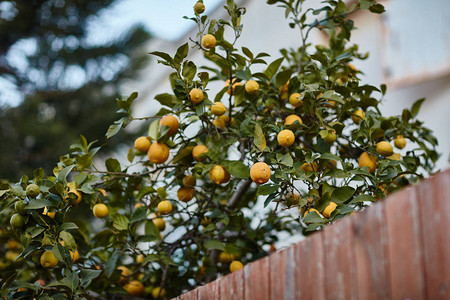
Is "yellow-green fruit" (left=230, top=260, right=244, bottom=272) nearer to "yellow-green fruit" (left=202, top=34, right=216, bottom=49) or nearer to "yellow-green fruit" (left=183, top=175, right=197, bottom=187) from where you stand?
"yellow-green fruit" (left=183, top=175, right=197, bottom=187)

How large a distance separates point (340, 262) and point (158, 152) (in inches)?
19.9

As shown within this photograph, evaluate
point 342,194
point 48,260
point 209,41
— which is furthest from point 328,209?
point 48,260

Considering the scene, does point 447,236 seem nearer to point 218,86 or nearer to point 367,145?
point 367,145

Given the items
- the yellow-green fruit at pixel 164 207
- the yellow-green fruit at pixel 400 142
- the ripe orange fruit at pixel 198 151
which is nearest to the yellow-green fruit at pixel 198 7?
the ripe orange fruit at pixel 198 151

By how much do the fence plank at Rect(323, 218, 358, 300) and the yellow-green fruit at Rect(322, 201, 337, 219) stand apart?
257mm

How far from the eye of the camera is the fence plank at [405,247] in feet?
1.35

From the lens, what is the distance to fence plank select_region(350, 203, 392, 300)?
1.42 ft

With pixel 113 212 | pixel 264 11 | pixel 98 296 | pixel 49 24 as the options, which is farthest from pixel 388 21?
A: pixel 49 24

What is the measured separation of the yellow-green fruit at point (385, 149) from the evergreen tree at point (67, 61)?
2.89m

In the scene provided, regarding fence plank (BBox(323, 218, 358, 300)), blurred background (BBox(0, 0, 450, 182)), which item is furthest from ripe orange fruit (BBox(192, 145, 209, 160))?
blurred background (BBox(0, 0, 450, 182))

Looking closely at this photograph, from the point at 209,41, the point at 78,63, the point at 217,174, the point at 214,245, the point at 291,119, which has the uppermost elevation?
the point at 78,63

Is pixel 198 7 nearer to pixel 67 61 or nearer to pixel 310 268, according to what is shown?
pixel 310 268

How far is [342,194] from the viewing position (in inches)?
30.0

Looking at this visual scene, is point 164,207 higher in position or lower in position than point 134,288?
higher
